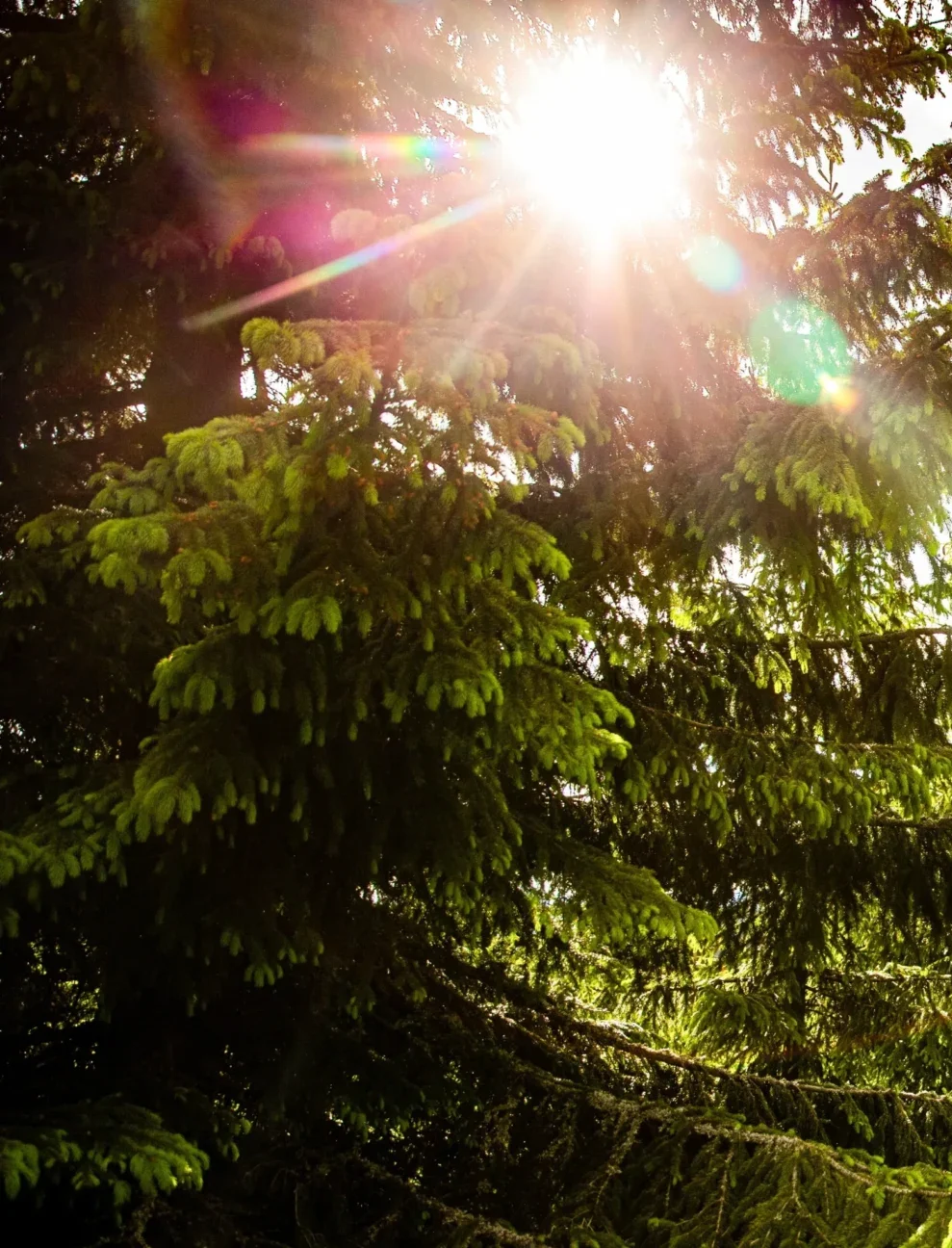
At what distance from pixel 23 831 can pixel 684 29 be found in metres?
3.42

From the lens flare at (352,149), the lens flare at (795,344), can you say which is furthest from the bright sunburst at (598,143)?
the lens flare at (795,344)

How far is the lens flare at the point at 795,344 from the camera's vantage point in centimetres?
288

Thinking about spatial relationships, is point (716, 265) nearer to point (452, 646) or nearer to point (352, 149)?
point (352, 149)

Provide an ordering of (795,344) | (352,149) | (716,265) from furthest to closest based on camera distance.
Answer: (352,149)
(716,265)
(795,344)

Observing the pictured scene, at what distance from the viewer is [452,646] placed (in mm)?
2178

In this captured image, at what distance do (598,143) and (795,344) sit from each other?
3.08ft


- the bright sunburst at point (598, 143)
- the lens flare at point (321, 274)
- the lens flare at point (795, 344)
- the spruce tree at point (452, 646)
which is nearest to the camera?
the spruce tree at point (452, 646)

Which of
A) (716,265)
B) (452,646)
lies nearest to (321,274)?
(716,265)

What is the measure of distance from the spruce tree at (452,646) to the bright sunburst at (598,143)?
0.09m

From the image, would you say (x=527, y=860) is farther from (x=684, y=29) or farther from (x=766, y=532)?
(x=684, y=29)

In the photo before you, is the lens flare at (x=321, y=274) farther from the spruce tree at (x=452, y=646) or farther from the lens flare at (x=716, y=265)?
the lens flare at (x=716, y=265)

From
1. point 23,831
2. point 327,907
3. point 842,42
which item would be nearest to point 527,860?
point 327,907

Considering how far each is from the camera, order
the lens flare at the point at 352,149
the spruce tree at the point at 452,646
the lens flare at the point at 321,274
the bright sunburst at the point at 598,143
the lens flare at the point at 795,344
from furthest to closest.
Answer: the lens flare at the point at 352,149 → the bright sunburst at the point at 598,143 → the lens flare at the point at 795,344 → the lens flare at the point at 321,274 → the spruce tree at the point at 452,646

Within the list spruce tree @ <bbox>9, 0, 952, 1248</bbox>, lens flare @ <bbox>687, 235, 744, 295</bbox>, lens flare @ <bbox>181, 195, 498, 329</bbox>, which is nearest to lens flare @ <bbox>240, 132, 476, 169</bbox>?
spruce tree @ <bbox>9, 0, 952, 1248</bbox>
